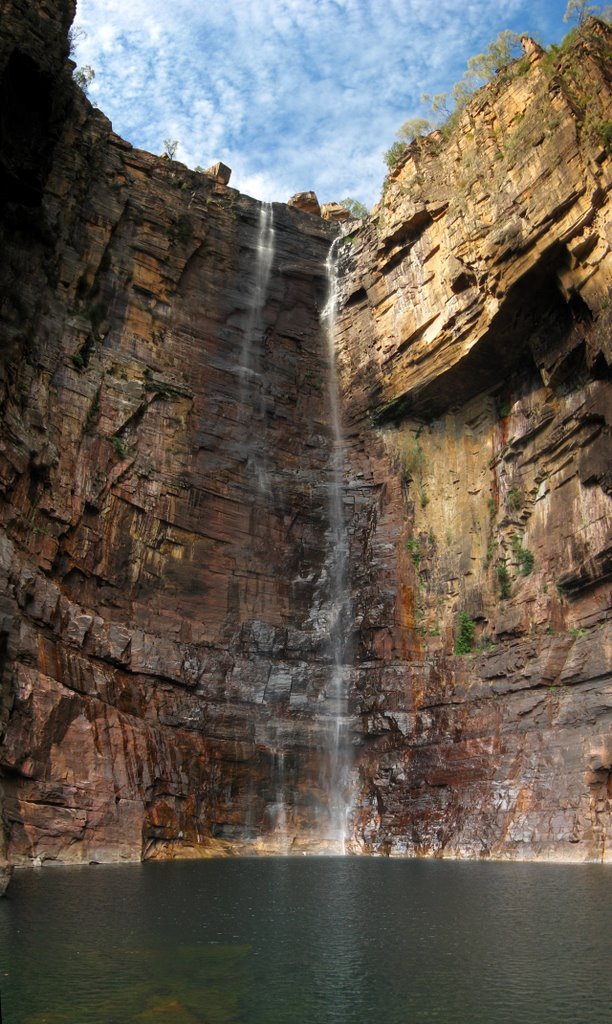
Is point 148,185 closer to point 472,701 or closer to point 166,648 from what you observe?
point 166,648

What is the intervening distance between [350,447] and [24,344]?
14.4 m

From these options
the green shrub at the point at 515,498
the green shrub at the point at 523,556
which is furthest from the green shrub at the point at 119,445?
the green shrub at the point at 523,556

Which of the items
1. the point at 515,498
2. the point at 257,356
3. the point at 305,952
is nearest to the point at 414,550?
the point at 515,498

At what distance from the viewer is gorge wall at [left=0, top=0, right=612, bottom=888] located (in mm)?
23688

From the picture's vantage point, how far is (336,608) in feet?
105

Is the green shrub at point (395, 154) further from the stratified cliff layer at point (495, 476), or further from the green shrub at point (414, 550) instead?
the green shrub at point (414, 550)

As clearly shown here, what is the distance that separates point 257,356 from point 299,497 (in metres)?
7.01

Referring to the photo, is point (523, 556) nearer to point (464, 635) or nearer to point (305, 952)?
point (464, 635)

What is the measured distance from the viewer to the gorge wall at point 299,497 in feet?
77.7

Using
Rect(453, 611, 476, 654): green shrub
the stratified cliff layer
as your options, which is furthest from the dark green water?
Rect(453, 611, 476, 654): green shrub

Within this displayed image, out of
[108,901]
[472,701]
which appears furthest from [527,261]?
[108,901]

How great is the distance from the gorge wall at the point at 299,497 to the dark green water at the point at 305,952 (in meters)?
7.13

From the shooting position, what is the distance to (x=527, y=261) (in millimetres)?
26625

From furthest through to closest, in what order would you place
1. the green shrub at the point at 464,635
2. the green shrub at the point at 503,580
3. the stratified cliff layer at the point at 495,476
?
the green shrub at the point at 464,635 < the green shrub at the point at 503,580 < the stratified cliff layer at the point at 495,476
